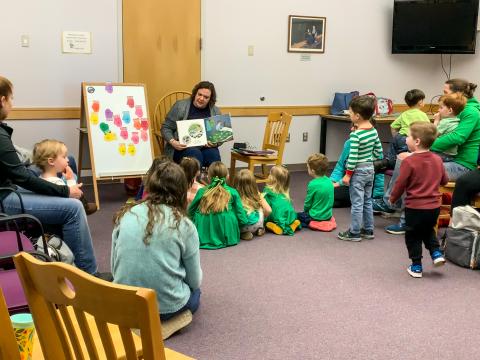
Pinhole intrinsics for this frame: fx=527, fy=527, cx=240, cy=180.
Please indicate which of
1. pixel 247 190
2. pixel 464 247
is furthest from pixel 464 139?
pixel 247 190

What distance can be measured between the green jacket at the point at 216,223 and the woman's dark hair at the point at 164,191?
139 centimetres

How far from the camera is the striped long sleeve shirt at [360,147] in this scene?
3850mm

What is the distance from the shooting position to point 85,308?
3.16 ft

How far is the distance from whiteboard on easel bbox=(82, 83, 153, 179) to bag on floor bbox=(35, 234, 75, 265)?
205 centimetres

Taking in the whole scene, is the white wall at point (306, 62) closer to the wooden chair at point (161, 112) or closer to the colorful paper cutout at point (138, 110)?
the wooden chair at point (161, 112)

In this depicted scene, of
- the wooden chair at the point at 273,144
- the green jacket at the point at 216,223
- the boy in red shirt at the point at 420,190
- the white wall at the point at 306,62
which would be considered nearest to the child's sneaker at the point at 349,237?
the boy in red shirt at the point at 420,190

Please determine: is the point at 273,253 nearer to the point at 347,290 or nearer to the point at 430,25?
the point at 347,290

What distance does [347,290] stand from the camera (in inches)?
122

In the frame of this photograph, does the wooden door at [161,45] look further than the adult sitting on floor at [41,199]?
Yes

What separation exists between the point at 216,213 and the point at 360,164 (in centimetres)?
112

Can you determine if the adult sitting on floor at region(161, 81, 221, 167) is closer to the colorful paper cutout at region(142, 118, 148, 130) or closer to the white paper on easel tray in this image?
the white paper on easel tray

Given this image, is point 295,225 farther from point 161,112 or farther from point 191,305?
point 161,112

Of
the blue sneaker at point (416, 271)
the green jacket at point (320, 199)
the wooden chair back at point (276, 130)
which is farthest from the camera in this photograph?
the wooden chair back at point (276, 130)

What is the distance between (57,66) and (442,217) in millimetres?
3823
